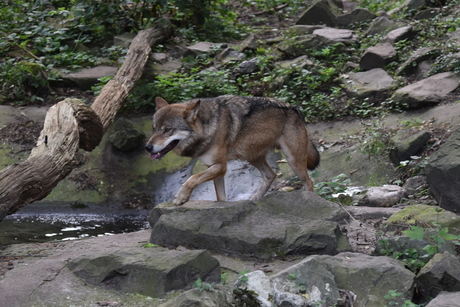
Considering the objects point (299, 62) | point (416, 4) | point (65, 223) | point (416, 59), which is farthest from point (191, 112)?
point (416, 4)

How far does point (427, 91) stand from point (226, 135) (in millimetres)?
4674

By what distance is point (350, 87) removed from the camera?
11.3 metres

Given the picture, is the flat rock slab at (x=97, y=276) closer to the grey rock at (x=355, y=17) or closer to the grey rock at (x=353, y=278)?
the grey rock at (x=353, y=278)

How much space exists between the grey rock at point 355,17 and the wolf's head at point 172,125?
960 centimetres

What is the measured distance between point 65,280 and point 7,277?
1.86 ft

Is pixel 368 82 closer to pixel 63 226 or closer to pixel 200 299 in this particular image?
pixel 63 226

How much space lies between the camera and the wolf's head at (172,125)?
266 inches

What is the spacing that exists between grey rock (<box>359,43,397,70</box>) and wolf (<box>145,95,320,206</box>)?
4795mm

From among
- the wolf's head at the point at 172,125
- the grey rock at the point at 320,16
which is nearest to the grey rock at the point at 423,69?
the grey rock at the point at 320,16

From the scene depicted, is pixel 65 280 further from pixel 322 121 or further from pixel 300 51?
pixel 300 51

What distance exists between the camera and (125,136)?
10.4 m

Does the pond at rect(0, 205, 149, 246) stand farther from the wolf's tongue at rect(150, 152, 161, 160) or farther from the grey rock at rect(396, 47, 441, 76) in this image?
the grey rock at rect(396, 47, 441, 76)

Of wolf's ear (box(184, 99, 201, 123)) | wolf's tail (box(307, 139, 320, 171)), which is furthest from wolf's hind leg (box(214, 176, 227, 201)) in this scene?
wolf's tail (box(307, 139, 320, 171))

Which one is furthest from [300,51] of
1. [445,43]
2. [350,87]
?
[445,43]
